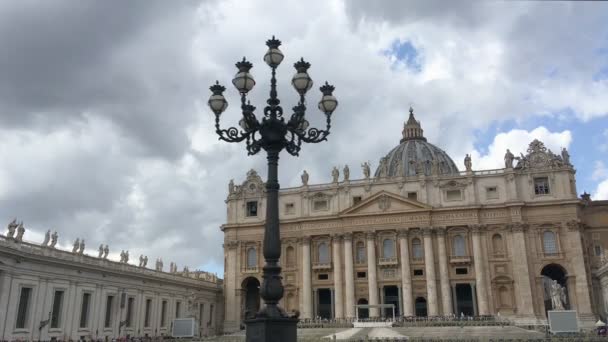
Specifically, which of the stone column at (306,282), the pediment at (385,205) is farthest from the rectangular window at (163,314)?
the pediment at (385,205)

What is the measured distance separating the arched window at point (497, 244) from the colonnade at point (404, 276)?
168 cm

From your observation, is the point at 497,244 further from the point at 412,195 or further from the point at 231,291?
the point at 231,291

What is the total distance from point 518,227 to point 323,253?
23.0 meters

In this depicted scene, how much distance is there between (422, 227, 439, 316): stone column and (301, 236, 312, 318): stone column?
45.8ft

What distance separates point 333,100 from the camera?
16.5 meters

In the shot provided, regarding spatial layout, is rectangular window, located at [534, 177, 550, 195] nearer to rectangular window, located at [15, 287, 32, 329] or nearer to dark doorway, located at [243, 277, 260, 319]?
dark doorway, located at [243, 277, 260, 319]

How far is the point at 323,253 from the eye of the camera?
68000 millimetres

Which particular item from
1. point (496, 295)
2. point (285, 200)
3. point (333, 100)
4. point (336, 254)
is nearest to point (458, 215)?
point (496, 295)

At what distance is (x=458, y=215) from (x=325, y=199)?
53.4 ft

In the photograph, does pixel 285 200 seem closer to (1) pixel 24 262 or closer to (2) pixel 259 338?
(1) pixel 24 262

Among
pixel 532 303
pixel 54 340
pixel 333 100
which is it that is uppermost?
pixel 333 100

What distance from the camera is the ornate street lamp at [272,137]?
1305cm

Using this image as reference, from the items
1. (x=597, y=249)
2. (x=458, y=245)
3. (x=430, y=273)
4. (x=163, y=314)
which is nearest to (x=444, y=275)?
(x=430, y=273)

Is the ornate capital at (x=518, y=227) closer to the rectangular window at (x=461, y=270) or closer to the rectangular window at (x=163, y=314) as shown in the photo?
the rectangular window at (x=461, y=270)
